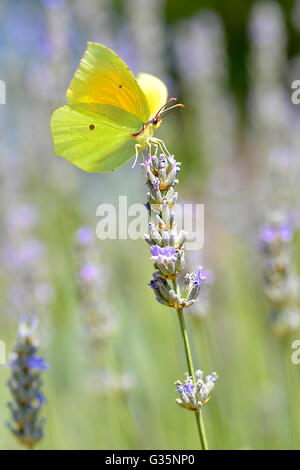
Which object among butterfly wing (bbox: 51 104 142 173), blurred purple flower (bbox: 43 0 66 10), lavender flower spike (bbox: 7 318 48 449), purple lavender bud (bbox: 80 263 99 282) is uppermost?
blurred purple flower (bbox: 43 0 66 10)

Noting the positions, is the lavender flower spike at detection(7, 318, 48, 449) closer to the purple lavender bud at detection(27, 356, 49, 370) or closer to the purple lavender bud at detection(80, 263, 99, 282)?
the purple lavender bud at detection(27, 356, 49, 370)

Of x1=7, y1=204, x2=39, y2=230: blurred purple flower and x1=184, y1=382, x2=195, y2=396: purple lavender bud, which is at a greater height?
x1=7, y1=204, x2=39, y2=230: blurred purple flower

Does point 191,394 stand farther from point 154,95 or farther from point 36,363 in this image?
point 154,95

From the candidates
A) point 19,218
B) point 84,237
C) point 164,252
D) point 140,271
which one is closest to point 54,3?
point 19,218

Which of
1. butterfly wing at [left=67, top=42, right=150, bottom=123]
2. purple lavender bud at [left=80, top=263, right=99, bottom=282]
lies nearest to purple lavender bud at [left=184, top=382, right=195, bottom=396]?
butterfly wing at [left=67, top=42, right=150, bottom=123]

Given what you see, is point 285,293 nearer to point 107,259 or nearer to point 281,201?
point 281,201
